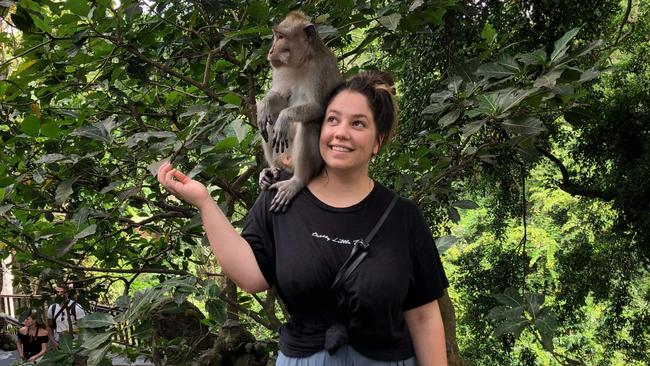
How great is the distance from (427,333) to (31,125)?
1.46 m

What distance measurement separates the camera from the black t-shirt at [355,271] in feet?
4.02

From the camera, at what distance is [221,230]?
1.25m

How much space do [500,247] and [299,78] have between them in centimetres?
369

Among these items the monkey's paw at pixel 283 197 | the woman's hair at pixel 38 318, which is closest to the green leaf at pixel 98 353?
the monkey's paw at pixel 283 197

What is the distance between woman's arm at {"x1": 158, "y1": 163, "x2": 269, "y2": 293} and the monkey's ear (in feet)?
3.08

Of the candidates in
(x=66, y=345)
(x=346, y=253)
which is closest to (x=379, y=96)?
(x=346, y=253)

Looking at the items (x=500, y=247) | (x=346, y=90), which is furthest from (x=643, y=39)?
(x=346, y=90)

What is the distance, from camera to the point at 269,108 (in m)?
2.12

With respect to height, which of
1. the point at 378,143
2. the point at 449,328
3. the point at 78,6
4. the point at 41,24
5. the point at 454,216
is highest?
the point at 41,24

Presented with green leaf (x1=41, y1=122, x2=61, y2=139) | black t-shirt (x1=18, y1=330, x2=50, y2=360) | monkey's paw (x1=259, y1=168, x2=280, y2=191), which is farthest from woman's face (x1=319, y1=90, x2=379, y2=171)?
black t-shirt (x1=18, y1=330, x2=50, y2=360)

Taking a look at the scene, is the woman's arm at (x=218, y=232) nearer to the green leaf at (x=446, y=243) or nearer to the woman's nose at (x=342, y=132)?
the woman's nose at (x=342, y=132)

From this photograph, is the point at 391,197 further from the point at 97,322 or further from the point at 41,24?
the point at 41,24

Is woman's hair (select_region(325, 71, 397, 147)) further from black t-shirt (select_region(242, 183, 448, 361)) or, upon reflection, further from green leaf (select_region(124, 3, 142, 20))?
green leaf (select_region(124, 3, 142, 20))

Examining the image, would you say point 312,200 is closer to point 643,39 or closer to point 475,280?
point 475,280
